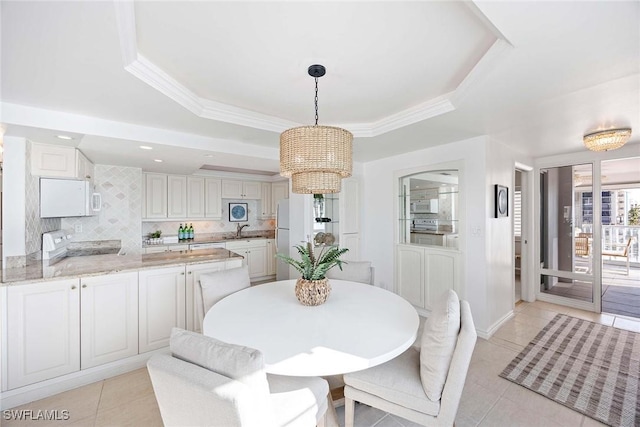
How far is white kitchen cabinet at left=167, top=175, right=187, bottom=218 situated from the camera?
15.7 feet

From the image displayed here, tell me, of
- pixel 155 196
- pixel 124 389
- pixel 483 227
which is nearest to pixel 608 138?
pixel 483 227

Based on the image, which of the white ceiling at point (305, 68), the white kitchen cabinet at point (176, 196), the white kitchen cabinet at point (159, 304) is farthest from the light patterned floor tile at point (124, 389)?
the white kitchen cabinet at point (176, 196)

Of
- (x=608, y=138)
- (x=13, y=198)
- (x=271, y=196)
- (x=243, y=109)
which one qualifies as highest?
(x=243, y=109)

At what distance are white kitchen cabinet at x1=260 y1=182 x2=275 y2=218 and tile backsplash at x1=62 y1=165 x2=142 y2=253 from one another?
237cm

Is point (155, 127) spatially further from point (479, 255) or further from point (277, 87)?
point (479, 255)

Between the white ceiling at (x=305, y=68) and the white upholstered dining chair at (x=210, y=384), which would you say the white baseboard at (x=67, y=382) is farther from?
the white ceiling at (x=305, y=68)

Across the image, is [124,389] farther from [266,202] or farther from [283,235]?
[266,202]

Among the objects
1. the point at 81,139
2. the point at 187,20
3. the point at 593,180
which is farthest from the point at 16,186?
the point at 593,180

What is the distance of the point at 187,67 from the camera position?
71.3 inches

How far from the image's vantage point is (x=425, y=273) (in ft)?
11.8

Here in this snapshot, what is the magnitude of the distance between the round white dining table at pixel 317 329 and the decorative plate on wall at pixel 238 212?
3.75m

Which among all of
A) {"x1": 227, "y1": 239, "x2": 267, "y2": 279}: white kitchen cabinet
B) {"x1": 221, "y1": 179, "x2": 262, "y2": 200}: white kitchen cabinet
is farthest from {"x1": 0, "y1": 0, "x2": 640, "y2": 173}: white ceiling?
{"x1": 227, "y1": 239, "x2": 267, "y2": 279}: white kitchen cabinet

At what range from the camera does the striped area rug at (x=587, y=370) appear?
6.39 ft

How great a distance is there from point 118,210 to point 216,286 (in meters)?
2.93
